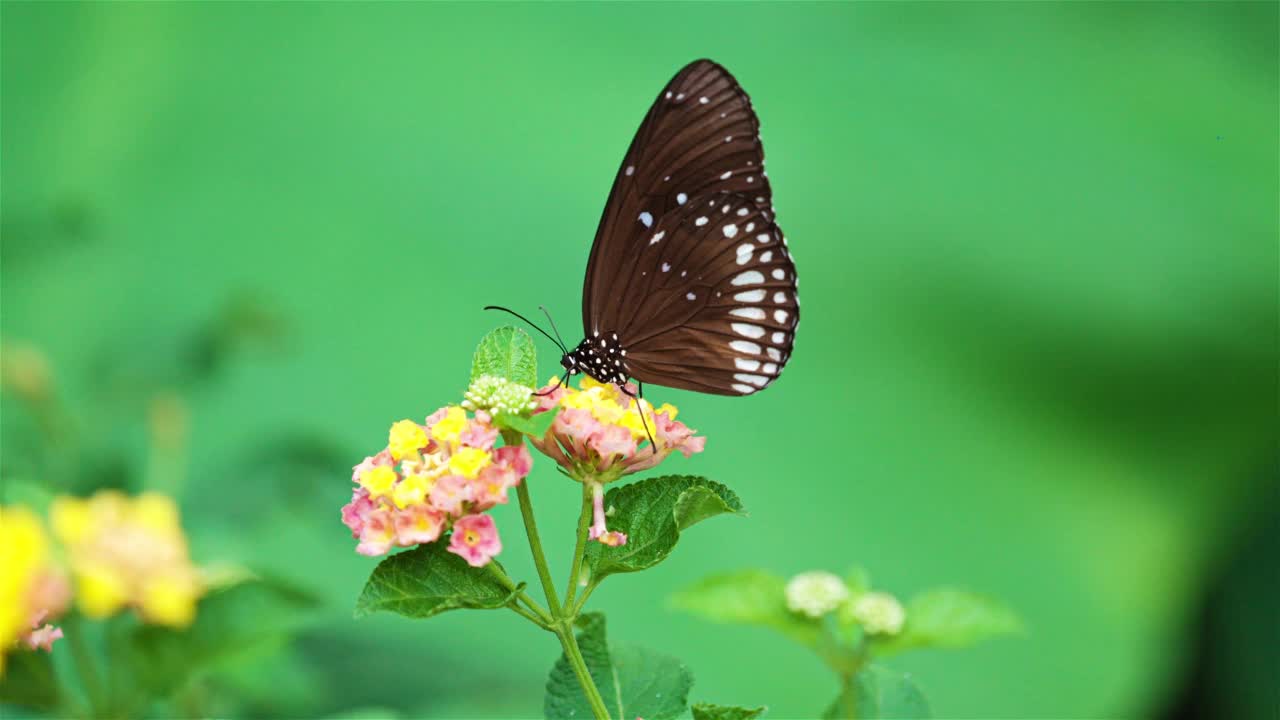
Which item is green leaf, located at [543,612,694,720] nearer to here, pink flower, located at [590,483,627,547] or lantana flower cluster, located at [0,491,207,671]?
pink flower, located at [590,483,627,547]

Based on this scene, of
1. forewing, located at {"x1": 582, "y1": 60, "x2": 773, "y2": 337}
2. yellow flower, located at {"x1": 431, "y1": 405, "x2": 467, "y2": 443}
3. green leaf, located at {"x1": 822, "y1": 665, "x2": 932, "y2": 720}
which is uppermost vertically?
forewing, located at {"x1": 582, "y1": 60, "x2": 773, "y2": 337}

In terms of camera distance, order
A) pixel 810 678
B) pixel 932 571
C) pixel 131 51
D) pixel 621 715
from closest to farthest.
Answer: pixel 621 715
pixel 810 678
pixel 932 571
pixel 131 51

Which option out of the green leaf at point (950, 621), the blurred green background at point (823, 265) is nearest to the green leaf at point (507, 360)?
the green leaf at point (950, 621)

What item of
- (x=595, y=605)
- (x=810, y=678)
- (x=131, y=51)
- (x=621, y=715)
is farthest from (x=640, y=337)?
(x=131, y=51)

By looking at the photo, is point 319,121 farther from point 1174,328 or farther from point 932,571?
point 1174,328

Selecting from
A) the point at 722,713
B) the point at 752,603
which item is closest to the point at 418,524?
the point at 722,713

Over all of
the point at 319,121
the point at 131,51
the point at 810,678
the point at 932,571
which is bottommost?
the point at 810,678

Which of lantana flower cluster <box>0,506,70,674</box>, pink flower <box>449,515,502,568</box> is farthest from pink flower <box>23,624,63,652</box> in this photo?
pink flower <box>449,515,502,568</box>
